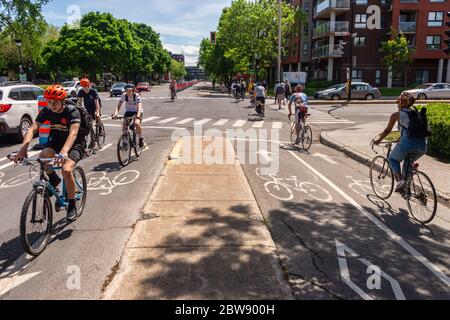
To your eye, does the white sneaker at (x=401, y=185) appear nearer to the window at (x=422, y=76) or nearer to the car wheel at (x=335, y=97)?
the car wheel at (x=335, y=97)

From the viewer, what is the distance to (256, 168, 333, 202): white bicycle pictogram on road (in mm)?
6988

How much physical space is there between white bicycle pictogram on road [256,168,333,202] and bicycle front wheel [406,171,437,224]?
1.33 metres

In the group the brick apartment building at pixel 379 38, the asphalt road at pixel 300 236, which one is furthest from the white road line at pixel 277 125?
the brick apartment building at pixel 379 38

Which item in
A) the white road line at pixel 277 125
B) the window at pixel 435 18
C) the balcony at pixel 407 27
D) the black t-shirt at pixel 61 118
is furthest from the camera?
the balcony at pixel 407 27

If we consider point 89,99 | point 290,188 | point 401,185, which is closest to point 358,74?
point 89,99

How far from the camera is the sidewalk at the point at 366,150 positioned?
7715 mm

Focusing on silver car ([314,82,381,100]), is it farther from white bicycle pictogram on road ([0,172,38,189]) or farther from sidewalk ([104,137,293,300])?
white bicycle pictogram on road ([0,172,38,189])

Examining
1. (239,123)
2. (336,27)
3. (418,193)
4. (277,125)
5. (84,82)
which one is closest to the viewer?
(418,193)

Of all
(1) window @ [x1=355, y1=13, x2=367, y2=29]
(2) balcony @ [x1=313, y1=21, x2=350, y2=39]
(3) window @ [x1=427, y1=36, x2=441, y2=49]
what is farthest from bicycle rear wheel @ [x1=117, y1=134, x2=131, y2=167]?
(3) window @ [x1=427, y1=36, x2=441, y2=49]

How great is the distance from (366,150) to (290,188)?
4841 millimetres

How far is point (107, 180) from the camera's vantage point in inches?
313

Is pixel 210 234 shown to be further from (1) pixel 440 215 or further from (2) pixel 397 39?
(2) pixel 397 39

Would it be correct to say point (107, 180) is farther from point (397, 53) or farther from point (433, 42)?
point (433, 42)

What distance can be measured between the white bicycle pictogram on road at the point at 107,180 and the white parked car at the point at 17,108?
5.06 metres
